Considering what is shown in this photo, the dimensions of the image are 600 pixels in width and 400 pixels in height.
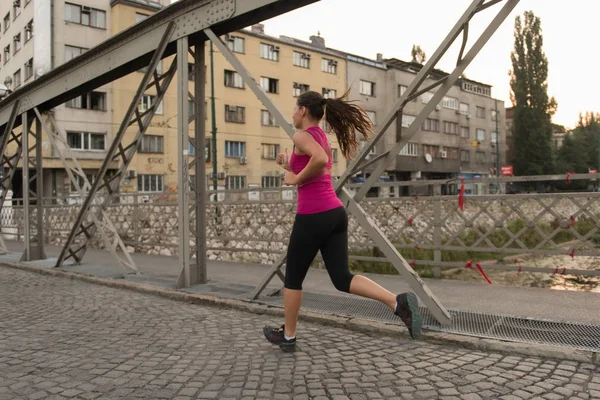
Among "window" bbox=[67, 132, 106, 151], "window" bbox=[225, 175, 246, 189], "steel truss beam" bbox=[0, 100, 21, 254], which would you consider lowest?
"steel truss beam" bbox=[0, 100, 21, 254]

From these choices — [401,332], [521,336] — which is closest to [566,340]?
[521,336]

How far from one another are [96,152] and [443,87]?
34064 millimetres

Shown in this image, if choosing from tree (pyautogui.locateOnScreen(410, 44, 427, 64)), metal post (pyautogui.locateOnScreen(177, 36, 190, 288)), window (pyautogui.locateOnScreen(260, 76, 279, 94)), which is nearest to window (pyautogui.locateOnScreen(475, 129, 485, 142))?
tree (pyautogui.locateOnScreen(410, 44, 427, 64))

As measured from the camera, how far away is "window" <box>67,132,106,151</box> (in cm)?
3466

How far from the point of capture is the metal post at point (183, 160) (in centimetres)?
680

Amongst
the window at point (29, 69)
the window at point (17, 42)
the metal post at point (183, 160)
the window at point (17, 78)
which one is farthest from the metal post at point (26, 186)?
the window at point (17, 42)

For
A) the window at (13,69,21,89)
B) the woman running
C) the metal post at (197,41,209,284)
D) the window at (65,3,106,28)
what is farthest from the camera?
the window at (13,69,21,89)

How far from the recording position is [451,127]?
6066 cm

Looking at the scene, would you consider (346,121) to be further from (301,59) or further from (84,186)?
(301,59)

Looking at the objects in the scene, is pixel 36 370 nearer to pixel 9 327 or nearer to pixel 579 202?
pixel 9 327

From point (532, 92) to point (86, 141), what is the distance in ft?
147

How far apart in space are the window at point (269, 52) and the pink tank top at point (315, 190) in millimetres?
40425

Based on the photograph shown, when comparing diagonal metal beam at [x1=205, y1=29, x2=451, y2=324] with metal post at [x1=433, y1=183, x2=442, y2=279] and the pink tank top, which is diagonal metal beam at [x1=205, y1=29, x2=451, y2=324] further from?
metal post at [x1=433, y1=183, x2=442, y2=279]

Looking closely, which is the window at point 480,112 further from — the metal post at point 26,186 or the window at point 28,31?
the metal post at point 26,186
